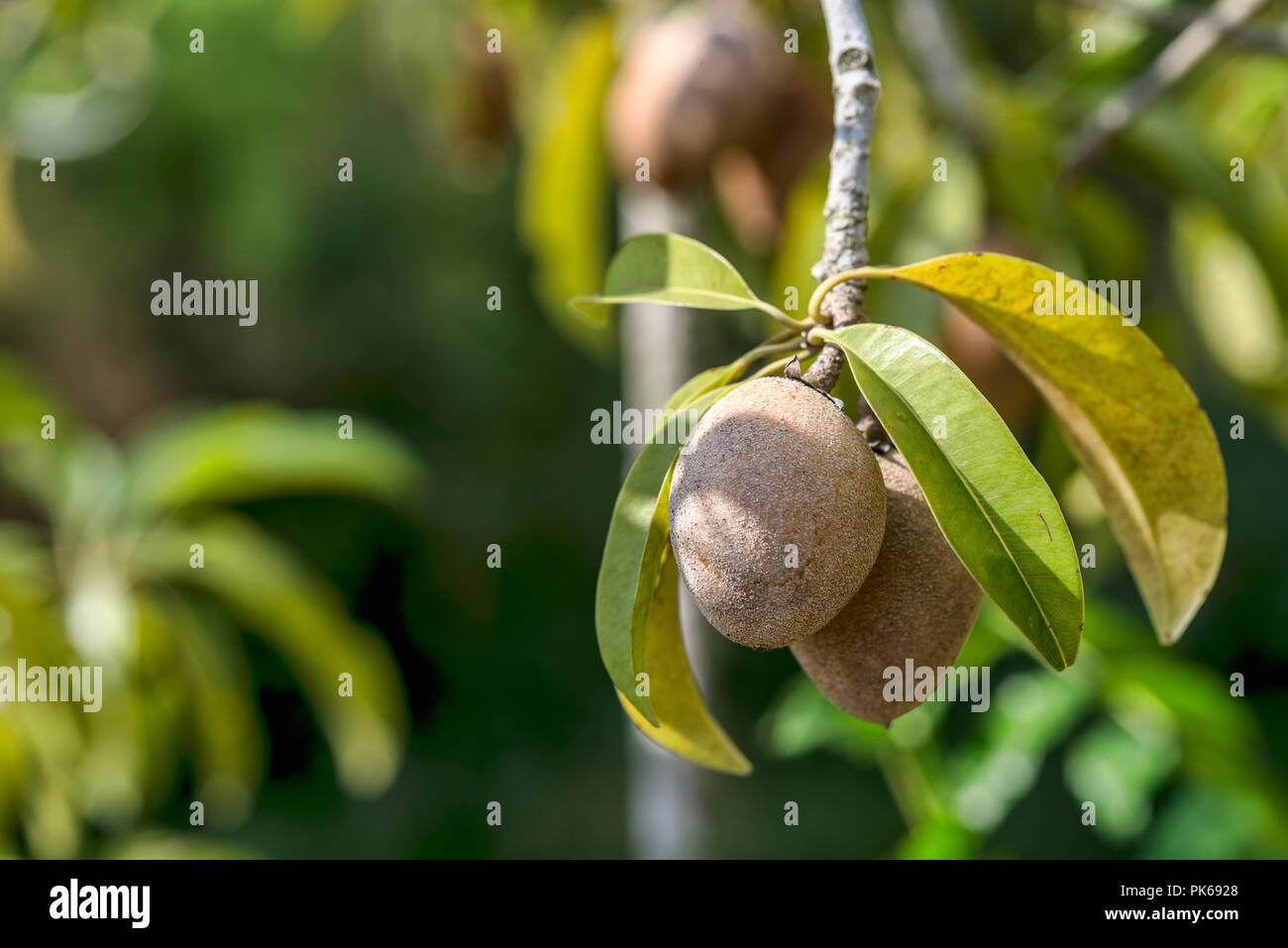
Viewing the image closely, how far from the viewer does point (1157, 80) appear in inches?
37.9

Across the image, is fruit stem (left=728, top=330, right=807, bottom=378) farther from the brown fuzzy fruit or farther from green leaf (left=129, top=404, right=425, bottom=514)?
green leaf (left=129, top=404, right=425, bottom=514)

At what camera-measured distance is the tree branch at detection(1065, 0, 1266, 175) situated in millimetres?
895

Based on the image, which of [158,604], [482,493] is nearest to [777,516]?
[158,604]

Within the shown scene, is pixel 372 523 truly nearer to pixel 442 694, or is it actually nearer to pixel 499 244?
pixel 442 694

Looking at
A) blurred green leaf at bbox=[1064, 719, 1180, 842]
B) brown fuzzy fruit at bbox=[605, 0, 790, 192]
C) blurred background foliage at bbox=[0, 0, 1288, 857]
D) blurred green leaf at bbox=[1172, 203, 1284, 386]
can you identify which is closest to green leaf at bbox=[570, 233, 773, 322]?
blurred background foliage at bbox=[0, 0, 1288, 857]

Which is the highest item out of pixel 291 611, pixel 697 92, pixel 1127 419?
pixel 697 92

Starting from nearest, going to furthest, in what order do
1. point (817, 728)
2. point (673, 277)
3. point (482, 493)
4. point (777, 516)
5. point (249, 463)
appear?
point (777, 516) → point (673, 277) → point (817, 728) → point (249, 463) → point (482, 493)

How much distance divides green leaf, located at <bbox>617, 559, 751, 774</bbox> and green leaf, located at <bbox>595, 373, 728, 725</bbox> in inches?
1.4

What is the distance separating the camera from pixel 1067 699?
3.02 feet

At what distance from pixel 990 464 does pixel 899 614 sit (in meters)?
0.07

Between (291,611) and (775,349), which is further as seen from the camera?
(291,611)

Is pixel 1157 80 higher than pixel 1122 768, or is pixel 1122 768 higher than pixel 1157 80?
pixel 1157 80

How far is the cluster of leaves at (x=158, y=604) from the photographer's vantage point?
1.32m

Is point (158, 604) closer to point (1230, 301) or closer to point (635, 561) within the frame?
point (635, 561)
